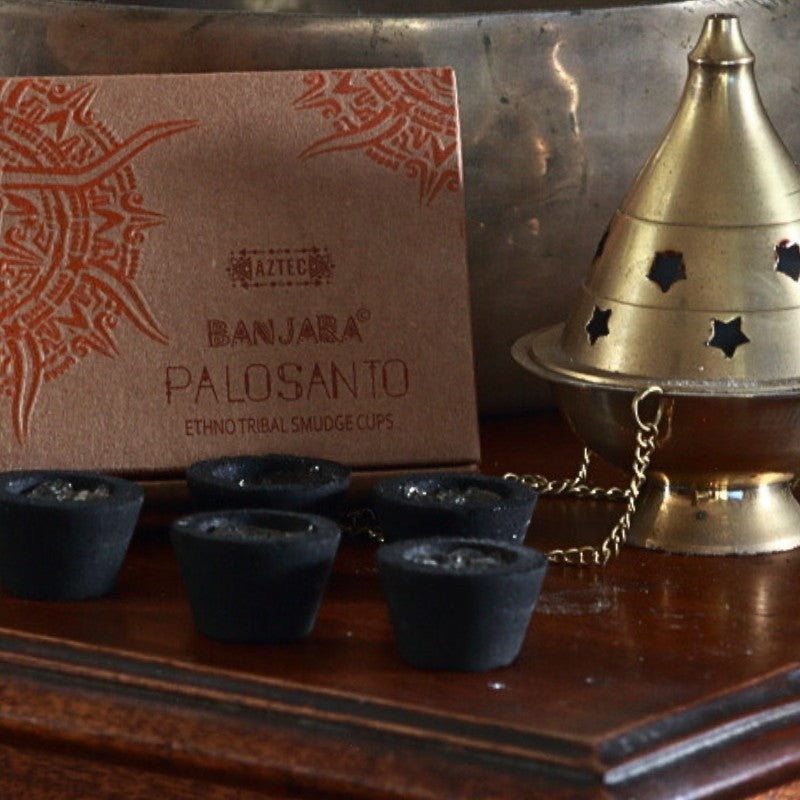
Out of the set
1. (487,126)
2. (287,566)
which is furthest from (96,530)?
(487,126)

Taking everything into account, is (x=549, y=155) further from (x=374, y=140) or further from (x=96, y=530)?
(x=96, y=530)

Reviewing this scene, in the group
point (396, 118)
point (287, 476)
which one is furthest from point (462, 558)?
point (396, 118)

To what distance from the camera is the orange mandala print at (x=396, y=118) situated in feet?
2.53

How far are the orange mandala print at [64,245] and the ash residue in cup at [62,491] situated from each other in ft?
0.26

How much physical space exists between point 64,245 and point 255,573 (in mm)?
211

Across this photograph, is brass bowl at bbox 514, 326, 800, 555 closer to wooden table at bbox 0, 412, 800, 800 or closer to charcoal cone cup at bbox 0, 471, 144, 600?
wooden table at bbox 0, 412, 800, 800

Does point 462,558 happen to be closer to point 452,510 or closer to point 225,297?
point 452,510

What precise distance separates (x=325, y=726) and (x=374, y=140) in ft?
0.91

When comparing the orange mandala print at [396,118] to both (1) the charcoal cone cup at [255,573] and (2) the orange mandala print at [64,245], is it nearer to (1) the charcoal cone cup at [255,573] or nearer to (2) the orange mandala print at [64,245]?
(2) the orange mandala print at [64,245]

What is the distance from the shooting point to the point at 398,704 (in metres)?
0.58

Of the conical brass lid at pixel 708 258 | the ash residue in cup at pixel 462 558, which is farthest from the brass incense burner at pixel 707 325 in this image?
the ash residue in cup at pixel 462 558

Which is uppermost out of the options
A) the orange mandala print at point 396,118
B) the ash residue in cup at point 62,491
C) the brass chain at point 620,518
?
the orange mandala print at point 396,118

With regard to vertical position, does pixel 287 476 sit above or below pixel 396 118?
below

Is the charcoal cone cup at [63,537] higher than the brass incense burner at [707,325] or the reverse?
the reverse
